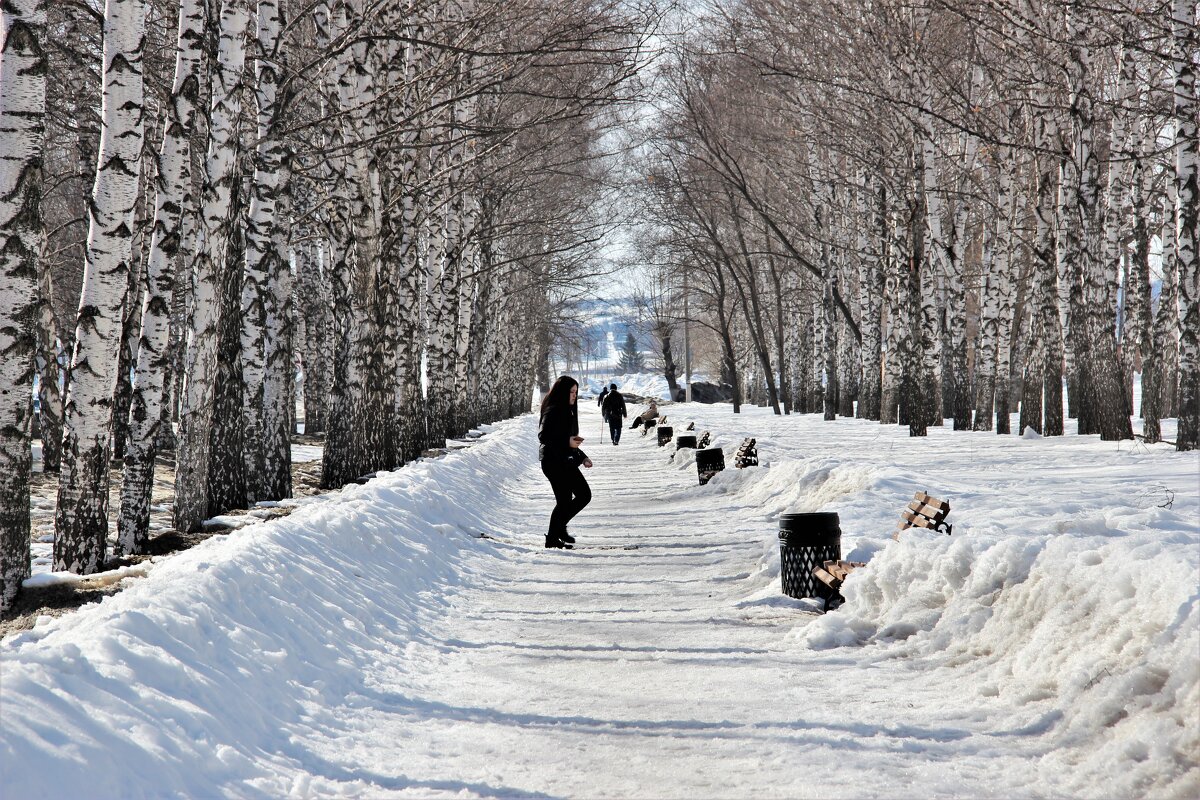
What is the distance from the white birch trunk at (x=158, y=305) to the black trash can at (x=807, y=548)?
579 cm

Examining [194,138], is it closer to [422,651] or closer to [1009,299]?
[422,651]

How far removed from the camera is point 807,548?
761cm

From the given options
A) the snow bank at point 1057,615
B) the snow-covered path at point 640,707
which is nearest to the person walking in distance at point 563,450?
the snow-covered path at point 640,707

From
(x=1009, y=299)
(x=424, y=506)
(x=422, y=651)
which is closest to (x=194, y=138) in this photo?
(x=424, y=506)

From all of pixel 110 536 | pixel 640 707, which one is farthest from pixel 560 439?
pixel 640 707

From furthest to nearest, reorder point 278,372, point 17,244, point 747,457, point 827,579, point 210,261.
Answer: point 747,457, point 278,372, point 210,261, point 827,579, point 17,244

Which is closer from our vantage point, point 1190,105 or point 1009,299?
point 1190,105

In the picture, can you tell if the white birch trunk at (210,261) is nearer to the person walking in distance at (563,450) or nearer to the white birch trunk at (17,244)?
the white birch trunk at (17,244)

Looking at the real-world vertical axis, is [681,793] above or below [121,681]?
below

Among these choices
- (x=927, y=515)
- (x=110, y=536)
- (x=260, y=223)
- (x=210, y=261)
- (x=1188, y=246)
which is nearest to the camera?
(x=927, y=515)

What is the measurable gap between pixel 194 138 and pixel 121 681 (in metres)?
10.9

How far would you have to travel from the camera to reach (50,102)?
1513cm

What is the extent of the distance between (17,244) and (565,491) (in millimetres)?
5841

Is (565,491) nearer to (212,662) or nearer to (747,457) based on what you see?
(747,457)
